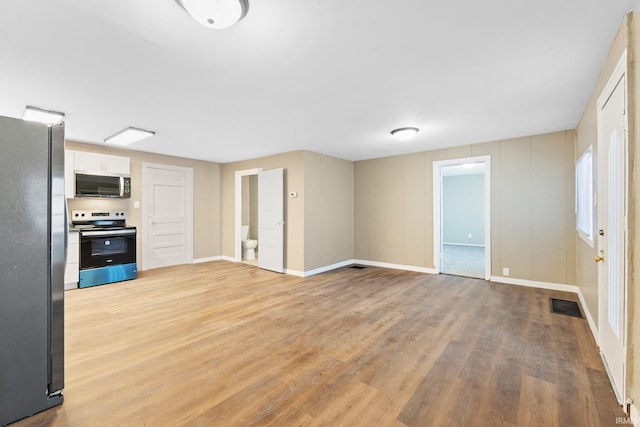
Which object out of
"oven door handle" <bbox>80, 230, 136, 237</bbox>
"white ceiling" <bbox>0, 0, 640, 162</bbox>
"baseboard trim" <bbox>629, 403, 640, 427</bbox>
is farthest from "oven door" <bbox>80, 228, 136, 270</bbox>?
"baseboard trim" <bbox>629, 403, 640, 427</bbox>

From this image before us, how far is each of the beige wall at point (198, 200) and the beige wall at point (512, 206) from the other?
4034 mm

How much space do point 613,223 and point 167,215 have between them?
6.70 meters

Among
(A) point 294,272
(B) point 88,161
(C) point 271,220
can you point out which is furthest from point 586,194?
(B) point 88,161

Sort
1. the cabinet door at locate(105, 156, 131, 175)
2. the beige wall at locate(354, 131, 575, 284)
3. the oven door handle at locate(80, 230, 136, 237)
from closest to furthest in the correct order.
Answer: the beige wall at locate(354, 131, 575, 284)
the oven door handle at locate(80, 230, 136, 237)
the cabinet door at locate(105, 156, 131, 175)

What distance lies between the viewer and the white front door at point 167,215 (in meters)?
5.65

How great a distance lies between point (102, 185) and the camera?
4.88 metres

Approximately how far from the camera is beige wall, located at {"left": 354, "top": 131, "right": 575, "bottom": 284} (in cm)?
417

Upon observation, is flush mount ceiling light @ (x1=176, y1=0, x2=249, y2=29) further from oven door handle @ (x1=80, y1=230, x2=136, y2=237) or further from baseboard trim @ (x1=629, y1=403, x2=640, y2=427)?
oven door handle @ (x1=80, y1=230, x2=136, y2=237)

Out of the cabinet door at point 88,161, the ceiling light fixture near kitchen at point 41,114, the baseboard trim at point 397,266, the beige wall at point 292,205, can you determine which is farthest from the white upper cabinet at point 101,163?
the baseboard trim at point 397,266

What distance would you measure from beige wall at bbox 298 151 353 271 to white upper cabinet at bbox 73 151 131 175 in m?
3.40

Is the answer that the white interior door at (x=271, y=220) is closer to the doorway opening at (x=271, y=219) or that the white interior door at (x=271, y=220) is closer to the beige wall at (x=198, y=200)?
the doorway opening at (x=271, y=219)

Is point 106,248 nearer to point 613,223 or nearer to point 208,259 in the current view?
point 208,259

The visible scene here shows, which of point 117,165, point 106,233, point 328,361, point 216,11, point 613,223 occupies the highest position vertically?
point 216,11

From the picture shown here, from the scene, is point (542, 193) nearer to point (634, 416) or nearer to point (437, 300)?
point (437, 300)
